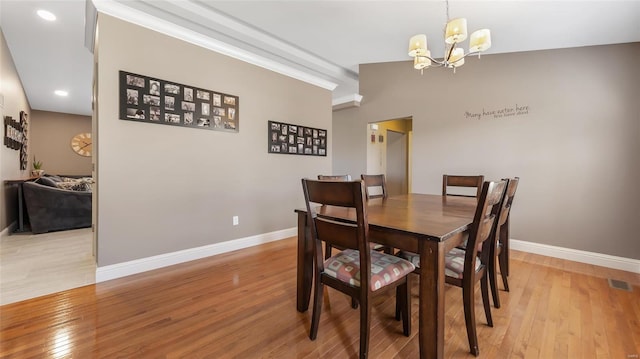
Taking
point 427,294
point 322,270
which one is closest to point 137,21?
point 322,270

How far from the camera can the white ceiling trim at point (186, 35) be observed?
2.24 m

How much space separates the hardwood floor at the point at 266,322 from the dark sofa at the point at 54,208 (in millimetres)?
2524

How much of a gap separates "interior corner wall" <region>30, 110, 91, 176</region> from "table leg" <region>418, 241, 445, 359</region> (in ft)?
31.6

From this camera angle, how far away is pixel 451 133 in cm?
363

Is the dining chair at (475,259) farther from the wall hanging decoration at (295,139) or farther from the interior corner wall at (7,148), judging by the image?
the interior corner wall at (7,148)

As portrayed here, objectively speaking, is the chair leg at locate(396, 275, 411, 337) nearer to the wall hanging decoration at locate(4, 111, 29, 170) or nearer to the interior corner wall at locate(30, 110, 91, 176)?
the wall hanging decoration at locate(4, 111, 29, 170)

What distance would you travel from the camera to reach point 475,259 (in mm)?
1375

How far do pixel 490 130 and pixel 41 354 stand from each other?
14.5 feet

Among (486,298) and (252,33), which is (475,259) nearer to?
(486,298)

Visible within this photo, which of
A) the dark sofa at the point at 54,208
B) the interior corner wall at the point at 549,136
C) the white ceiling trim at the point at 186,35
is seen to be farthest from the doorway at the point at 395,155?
the dark sofa at the point at 54,208

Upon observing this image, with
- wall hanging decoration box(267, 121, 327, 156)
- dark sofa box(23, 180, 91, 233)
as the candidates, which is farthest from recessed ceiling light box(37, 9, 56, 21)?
wall hanging decoration box(267, 121, 327, 156)

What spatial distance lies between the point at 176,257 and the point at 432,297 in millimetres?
2532

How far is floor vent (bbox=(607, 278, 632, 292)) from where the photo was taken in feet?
7.10

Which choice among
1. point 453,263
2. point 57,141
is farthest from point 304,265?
point 57,141
